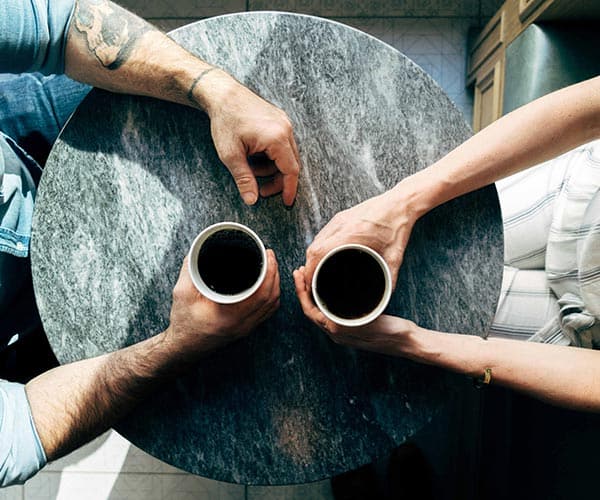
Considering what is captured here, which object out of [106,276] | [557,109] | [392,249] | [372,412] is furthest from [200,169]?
[557,109]

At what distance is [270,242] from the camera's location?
0.85 m

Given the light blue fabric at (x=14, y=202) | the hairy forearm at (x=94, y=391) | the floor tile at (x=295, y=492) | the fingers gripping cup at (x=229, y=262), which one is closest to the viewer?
the fingers gripping cup at (x=229, y=262)

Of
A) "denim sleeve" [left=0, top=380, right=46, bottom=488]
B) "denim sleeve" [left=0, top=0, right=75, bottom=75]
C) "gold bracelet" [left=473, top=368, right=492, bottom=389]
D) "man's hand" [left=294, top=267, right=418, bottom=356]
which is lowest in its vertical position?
"denim sleeve" [left=0, top=380, right=46, bottom=488]

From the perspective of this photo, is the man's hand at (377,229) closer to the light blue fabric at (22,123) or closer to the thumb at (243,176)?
the thumb at (243,176)

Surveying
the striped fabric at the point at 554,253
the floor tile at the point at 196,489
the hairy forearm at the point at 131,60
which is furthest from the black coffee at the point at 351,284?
the floor tile at the point at 196,489

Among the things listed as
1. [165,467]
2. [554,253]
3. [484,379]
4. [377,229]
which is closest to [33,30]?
[377,229]

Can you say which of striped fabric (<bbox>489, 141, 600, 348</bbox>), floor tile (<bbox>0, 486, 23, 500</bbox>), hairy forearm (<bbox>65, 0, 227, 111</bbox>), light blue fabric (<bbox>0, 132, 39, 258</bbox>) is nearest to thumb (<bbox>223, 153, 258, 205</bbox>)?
hairy forearm (<bbox>65, 0, 227, 111</bbox>)

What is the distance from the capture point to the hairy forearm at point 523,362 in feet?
2.72

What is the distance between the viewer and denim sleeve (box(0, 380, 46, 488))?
81cm

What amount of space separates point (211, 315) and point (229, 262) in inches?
3.7

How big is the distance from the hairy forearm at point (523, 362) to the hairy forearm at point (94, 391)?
42 centimetres

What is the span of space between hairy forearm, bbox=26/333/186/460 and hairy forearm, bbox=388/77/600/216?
50cm

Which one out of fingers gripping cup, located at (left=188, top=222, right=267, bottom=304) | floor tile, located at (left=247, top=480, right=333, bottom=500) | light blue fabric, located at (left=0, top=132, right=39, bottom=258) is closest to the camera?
fingers gripping cup, located at (left=188, top=222, right=267, bottom=304)

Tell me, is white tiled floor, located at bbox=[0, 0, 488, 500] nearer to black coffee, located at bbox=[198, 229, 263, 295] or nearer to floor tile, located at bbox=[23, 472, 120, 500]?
floor tile, located at bbox=[23, 472, 120, 500]
